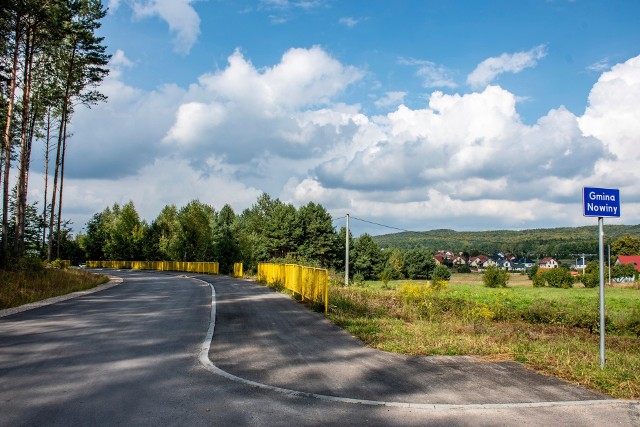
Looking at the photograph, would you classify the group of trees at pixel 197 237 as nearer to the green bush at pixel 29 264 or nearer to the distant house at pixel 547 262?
the green bush at pixel 29 264

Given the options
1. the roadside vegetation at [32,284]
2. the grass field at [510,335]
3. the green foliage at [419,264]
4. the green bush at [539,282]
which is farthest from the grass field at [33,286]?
the green foliage at [419,264]

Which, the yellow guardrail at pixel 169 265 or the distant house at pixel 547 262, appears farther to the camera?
the distant house at pixel 547 262

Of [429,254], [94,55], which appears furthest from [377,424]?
[429,254]

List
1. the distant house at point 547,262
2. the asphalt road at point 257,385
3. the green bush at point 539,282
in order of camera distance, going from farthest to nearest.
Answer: the distant house at point 547,262, the green bush at point 539,282, the asphalt road at point 257,385

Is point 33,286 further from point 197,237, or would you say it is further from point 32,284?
point 197,237

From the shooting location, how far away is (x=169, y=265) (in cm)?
5562

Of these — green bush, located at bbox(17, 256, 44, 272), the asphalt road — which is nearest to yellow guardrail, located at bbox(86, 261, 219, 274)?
green bush, located at bbox(17, 256, 44, 272)

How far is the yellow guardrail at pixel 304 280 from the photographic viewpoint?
13430mm

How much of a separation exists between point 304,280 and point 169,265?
1704 inches

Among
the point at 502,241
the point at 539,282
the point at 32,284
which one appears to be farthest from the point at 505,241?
the point at 32,284

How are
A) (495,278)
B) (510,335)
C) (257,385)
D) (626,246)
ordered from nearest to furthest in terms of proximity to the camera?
(257,385) → (510,335) → (495,278) → (626,246)

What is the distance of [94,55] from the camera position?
107 feet

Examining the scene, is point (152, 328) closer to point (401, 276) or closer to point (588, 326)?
point (588, 326)

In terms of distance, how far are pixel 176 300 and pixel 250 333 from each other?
810 cm
